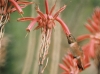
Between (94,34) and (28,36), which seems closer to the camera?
(94,34)

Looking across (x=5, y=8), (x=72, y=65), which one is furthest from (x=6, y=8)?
(x=72, y=65)

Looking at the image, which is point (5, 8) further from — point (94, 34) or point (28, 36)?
point (28, 36)

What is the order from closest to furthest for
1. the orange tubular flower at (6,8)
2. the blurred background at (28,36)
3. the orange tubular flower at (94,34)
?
1. the orange tubular flower at (6,8)
2. the orange tubular flower at (94,34)
3. the blurred background at (28,36)

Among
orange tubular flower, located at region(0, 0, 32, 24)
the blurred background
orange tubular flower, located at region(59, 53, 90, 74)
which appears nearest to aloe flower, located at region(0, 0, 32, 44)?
orange tubular flower, located at region(0, 0, 32, 24)

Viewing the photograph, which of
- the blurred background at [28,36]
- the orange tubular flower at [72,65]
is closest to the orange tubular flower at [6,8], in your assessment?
the orange tubular flower at [72,65]

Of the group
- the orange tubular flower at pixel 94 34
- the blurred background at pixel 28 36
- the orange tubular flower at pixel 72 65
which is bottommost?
the orange tubular flower at pixel 72 65

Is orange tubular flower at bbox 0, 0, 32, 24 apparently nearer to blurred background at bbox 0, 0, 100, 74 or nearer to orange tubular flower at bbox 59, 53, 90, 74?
orange tubular flower at bbox 59, 53, 90, 74

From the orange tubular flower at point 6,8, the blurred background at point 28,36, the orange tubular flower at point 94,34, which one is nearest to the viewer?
the orange tubular flower at point 6,8

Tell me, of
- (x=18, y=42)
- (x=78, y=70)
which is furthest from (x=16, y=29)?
(x=78, y=70)

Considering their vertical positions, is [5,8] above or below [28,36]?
below

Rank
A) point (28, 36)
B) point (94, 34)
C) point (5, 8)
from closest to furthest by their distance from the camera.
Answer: point (5, 8) → point (94, 34) → point (28, 36)

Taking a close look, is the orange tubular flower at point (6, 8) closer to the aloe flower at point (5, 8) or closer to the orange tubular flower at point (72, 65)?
the aloe flower at point (5, 8)
